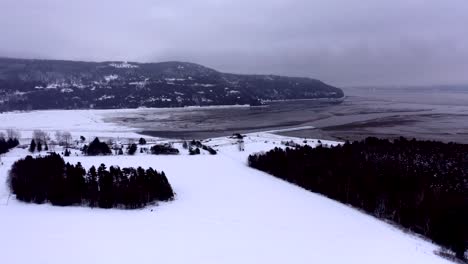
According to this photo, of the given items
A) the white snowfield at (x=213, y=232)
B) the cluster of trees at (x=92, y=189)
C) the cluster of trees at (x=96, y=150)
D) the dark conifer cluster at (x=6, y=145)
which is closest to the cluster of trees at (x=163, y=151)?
the cluster of trees at (x=96, y=150)

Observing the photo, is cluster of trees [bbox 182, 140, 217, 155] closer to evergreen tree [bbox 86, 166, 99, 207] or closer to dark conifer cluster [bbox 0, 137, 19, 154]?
evergreen tree [bbox 86, 166, 99, 207]

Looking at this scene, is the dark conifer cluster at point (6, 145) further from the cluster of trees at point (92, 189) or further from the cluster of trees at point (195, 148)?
the cluster of trees at point (195, 148)

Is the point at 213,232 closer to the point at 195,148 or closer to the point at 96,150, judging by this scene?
the point at 195,148

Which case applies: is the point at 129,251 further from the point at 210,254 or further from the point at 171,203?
the point at 171,203

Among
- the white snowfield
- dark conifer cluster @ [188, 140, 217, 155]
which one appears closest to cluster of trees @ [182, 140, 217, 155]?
dark conifer cluster @ [188, 140, 217, 155]

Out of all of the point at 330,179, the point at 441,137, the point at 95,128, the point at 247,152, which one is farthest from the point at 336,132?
the point at 95,128

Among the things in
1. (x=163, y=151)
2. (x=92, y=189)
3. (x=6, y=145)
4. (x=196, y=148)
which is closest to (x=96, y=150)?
(x=163, y=151)
